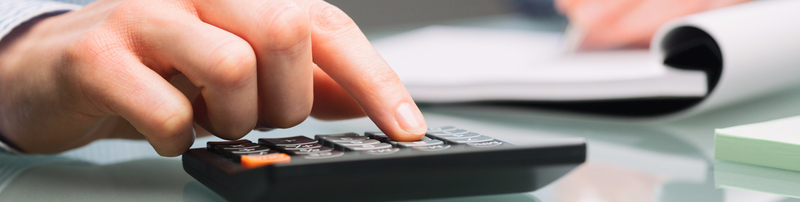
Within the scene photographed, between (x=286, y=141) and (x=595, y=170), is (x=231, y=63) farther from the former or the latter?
(x=595, y=170)

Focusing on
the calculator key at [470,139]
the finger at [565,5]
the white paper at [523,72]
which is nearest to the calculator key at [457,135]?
the calculator key at [470,139]

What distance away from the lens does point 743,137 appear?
15.9 inches

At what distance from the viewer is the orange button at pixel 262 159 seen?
0.28m

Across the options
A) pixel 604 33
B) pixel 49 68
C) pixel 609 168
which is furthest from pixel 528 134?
pixel 604 33

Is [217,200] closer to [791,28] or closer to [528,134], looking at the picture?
[528,134]

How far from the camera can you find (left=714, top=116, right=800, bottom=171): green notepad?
377 mm

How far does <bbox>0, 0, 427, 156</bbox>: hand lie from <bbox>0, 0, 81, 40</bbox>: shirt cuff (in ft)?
0.30

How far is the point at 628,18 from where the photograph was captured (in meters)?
1.04

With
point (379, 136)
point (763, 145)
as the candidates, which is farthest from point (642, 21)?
point (379, 136)

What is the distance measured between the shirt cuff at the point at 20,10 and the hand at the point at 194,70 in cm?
9

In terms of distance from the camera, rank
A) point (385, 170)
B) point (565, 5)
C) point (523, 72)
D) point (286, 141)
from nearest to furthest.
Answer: point (385, 170), point (286, 141), point (523, 72), point (565, 5)

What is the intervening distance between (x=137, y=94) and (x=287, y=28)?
11cm

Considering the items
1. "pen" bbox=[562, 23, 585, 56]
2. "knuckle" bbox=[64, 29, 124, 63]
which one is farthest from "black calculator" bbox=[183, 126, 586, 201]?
"pen" bbox=[562, 23, 585, 56]

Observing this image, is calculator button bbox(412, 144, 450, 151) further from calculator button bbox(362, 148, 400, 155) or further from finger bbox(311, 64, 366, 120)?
finger bbox(311, 64, 366, 120)
